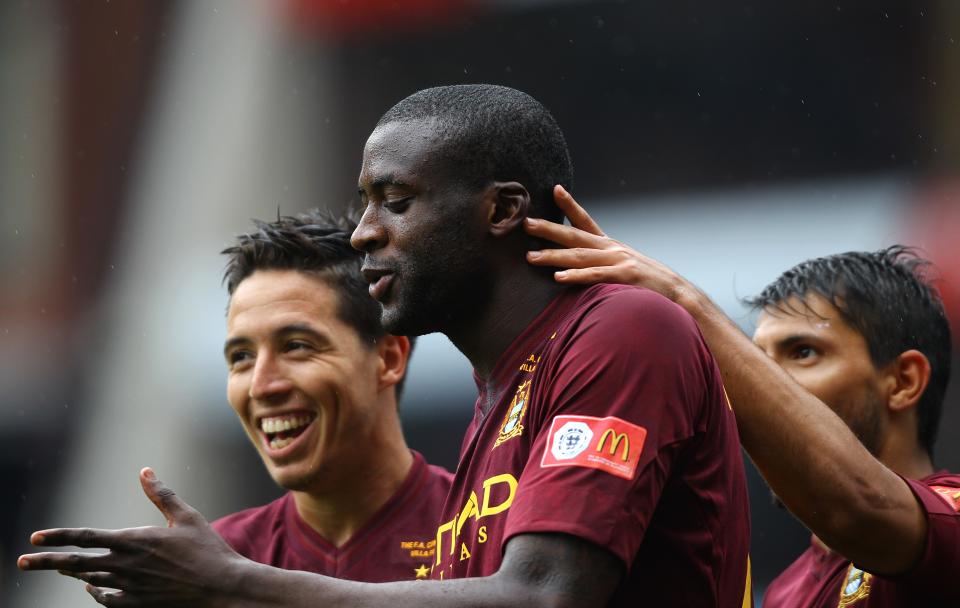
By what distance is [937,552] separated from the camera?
3115 millimetres

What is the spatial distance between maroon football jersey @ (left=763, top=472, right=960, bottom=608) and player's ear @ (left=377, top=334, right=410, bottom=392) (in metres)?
1.35

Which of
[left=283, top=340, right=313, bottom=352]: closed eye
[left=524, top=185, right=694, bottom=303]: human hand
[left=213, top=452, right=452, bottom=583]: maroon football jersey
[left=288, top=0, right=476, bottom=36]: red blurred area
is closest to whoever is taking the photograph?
[left=524, top=185, right=694, bottom=303]: human hand

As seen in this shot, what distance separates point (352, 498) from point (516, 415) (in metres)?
1.58

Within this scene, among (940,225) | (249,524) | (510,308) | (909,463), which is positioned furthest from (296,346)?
(940,225)

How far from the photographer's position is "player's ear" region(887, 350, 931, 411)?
149 inches

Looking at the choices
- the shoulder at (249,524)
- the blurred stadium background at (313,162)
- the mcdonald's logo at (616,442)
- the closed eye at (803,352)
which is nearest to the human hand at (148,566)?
the mcdonald's logo at (616,442)

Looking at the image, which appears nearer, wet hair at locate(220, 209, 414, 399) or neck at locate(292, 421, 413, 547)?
neck at locate(292, 421, 413, 547)

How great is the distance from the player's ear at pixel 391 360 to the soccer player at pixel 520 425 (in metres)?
1.33

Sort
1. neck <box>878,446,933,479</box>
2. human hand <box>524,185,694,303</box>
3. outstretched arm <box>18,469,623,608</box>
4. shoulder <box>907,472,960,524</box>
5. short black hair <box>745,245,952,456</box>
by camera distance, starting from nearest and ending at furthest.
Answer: outstretched arm <box>18,469,623,608</box>
human hand <box>524,185,694,303</box>
shoulder <box>907,472,960,524</box>
neck <box>878,446,933,479</box>
short black hair <box>745,245,952,456</box>

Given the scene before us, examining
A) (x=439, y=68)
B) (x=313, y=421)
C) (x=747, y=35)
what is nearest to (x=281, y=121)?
(x=439, y=68)

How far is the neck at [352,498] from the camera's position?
4.15m

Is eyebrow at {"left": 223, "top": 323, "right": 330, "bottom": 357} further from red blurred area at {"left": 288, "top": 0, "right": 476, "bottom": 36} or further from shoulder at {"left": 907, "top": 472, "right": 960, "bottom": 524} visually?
red blurred area at {"left": 288, "top": 0, "right": 476, "bottom": 36}

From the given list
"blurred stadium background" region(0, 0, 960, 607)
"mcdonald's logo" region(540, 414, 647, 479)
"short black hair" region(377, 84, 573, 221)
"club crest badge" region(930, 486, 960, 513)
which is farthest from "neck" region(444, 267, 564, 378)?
"blurred stadium background" region(0, 0, 960, 607)

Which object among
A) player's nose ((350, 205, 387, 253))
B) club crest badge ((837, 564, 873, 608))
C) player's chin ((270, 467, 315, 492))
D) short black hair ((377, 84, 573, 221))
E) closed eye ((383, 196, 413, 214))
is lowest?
club crest badge ((837, 564, 873, 608))
